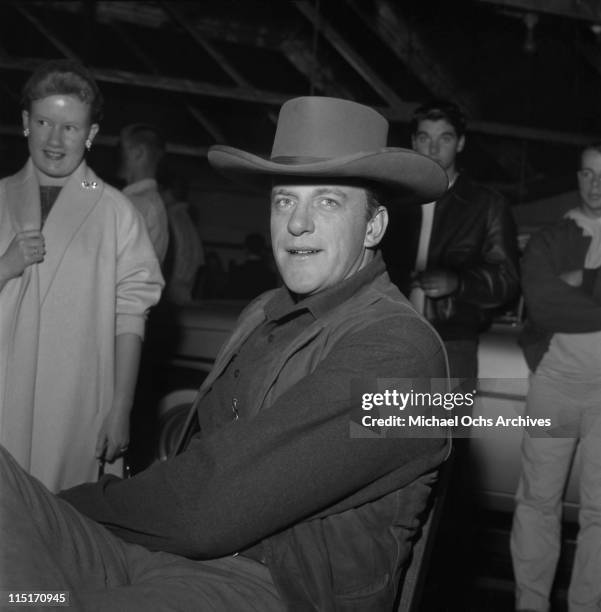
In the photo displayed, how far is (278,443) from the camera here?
182cm

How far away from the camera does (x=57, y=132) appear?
283cm

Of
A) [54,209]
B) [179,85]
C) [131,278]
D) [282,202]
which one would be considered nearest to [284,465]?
[282,202]

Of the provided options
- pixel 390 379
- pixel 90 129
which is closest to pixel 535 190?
pixel 90 129

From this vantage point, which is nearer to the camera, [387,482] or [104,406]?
[387,482]

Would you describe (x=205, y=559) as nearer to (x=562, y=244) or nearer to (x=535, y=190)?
(x=562, y=244)

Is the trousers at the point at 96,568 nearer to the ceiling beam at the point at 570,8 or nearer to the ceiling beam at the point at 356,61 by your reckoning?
the ceiling beam at the point at 570,8

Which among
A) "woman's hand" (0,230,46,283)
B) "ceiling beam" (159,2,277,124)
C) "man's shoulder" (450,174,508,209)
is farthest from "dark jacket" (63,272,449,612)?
"ceiling beam" (159,2,277,124)

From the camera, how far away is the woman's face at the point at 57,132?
2.81 meters

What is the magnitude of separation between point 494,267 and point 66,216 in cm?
182

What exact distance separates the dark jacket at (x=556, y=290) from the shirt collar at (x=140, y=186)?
79.6 inches

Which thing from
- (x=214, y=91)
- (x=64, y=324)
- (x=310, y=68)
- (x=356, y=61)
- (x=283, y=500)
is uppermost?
(x=310, y=68)

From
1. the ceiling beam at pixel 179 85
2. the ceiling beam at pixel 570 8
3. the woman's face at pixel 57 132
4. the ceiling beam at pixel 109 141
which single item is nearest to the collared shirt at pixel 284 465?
the woman's face at pixel 57 132

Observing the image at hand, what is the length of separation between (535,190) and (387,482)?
636 cm

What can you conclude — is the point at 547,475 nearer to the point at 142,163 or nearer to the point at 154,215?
the point at 154,215
